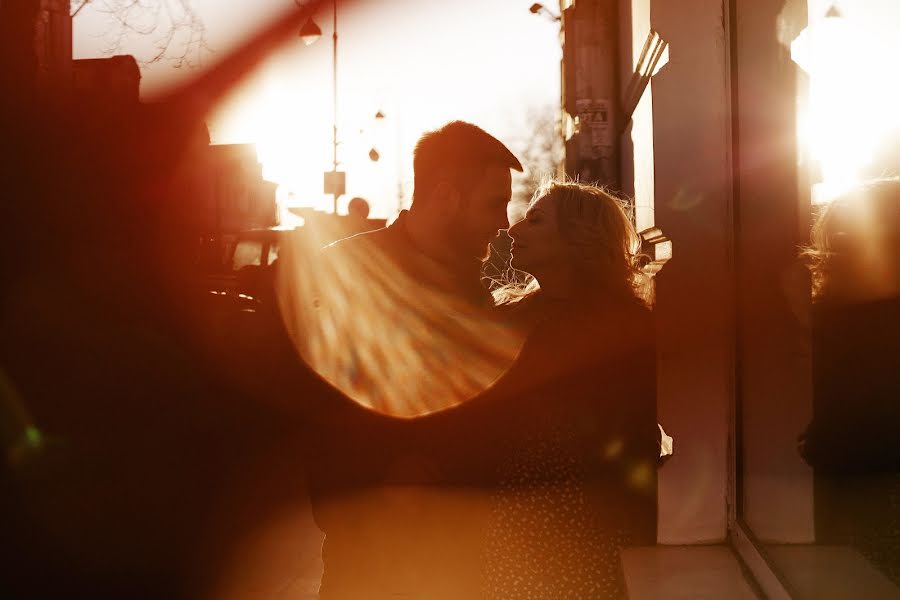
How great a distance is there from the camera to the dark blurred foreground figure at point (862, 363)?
3.38 meters

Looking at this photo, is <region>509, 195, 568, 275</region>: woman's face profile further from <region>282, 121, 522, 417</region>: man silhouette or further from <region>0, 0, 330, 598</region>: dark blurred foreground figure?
<region>0, 0, 330, 598</region>: dark blurred foreground figure

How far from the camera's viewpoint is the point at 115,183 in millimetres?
11727

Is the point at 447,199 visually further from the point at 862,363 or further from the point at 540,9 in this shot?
the point at 540,9

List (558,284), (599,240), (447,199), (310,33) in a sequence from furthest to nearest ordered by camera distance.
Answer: (310,33) < (447,199) < (599,240) < (558,284)

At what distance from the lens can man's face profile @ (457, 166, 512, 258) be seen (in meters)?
4.05

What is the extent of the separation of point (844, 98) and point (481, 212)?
→ 53.6 inches

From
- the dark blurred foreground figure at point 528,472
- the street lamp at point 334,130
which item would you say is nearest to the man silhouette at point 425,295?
the dark blurred foreground figure at point 528,472

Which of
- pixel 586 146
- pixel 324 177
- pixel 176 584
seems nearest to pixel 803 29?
pixel 176 584

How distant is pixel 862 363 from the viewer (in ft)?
11.9

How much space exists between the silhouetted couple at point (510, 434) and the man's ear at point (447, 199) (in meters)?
0.51

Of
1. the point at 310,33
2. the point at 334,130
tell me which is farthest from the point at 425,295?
the point at 334,130

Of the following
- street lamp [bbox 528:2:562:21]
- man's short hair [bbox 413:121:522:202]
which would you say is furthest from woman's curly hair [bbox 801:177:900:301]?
street lamp [bbox 528:2:562:21]

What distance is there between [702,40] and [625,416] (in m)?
3.90

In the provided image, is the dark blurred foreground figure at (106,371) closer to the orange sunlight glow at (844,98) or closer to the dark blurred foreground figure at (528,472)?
the dark blurred foreground figure at (528,472)
